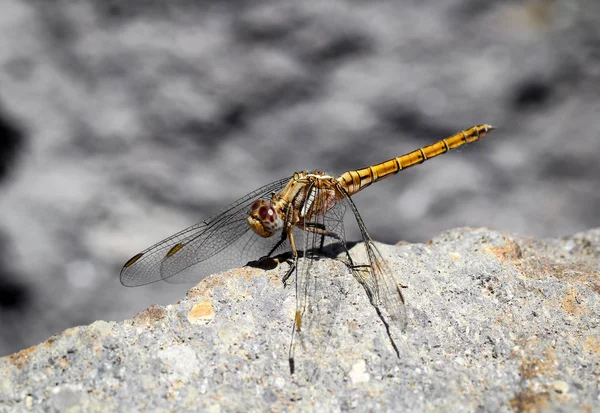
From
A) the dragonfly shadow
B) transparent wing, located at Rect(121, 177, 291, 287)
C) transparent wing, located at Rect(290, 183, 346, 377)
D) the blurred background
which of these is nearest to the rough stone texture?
transparent wing, located at Rect(290, 183, 346, 377)

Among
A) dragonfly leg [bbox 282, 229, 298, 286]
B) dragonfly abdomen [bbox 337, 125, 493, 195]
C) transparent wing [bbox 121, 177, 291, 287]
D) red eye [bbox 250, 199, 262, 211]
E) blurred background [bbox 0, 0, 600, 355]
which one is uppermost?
blurred background [bbox 0, 0, 600, 355]

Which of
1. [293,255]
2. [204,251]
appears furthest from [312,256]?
[204,251]

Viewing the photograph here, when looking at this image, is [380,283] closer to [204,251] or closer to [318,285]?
[318,285]

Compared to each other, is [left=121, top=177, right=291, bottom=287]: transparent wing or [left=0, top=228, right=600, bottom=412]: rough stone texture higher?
[left=121, top=177, right=291, bottom=287]: transparent wing

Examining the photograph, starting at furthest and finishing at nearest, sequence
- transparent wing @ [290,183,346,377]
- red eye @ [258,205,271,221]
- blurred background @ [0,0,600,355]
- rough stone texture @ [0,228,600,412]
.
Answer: blurred background @ [0,0,600,355]
red eye @ [258,205,271,221]
transparent wing @ [290,183,346,377]
rough stone texture @ [0,228,600,412]

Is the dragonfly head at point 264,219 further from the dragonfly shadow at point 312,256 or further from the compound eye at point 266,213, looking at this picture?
the dragonfly shadow at point 312,256

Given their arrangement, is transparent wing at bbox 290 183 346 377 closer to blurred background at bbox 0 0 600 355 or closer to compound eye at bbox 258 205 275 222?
compound eye at bbox 258 205 275 222

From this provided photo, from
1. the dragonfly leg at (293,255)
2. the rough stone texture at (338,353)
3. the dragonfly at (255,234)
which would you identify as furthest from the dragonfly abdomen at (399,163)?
the rough stone texture at (338,353)

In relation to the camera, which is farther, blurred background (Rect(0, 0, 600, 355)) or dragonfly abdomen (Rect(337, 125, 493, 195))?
blurred background (Rect(0, 0, 600, 355))
